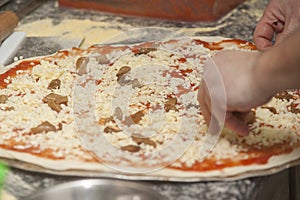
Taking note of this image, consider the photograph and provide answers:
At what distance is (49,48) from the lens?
180 centimetres

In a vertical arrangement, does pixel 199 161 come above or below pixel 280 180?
above

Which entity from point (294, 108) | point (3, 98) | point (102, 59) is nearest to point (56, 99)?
point (3, 98)

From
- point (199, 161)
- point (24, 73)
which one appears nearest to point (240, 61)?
point (199, 161)

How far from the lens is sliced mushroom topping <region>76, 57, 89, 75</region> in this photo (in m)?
1.59

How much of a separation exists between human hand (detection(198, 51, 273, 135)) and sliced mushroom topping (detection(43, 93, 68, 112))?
37cm

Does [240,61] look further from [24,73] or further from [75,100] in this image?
[24,73]

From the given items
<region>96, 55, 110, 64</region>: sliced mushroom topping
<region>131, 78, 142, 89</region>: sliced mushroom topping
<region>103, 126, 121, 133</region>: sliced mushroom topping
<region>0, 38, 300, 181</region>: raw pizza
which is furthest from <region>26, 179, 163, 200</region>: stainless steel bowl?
<region>96, 55, 110, 64</region>: sliced mushroom topping

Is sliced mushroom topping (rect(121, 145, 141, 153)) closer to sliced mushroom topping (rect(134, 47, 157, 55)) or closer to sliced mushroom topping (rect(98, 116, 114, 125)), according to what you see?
sliced mushroom topping (rect(98, 116, 114, 125))

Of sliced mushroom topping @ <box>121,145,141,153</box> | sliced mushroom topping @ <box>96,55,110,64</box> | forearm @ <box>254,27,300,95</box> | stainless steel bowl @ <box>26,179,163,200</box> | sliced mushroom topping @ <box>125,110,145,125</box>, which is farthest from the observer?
sliced mushroom topping @ <box>96,55,110,64</box>

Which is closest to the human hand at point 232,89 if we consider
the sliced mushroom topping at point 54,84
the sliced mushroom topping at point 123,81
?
the sliced mushroom topping at point 123,81

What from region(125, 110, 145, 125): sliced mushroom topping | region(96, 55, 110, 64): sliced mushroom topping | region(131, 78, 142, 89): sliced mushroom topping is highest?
region(96, 55, 110, 64): sliced mushroom topping

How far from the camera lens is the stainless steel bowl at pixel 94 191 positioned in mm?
1137

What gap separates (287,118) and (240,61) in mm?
315

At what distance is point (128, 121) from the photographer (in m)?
1.35
